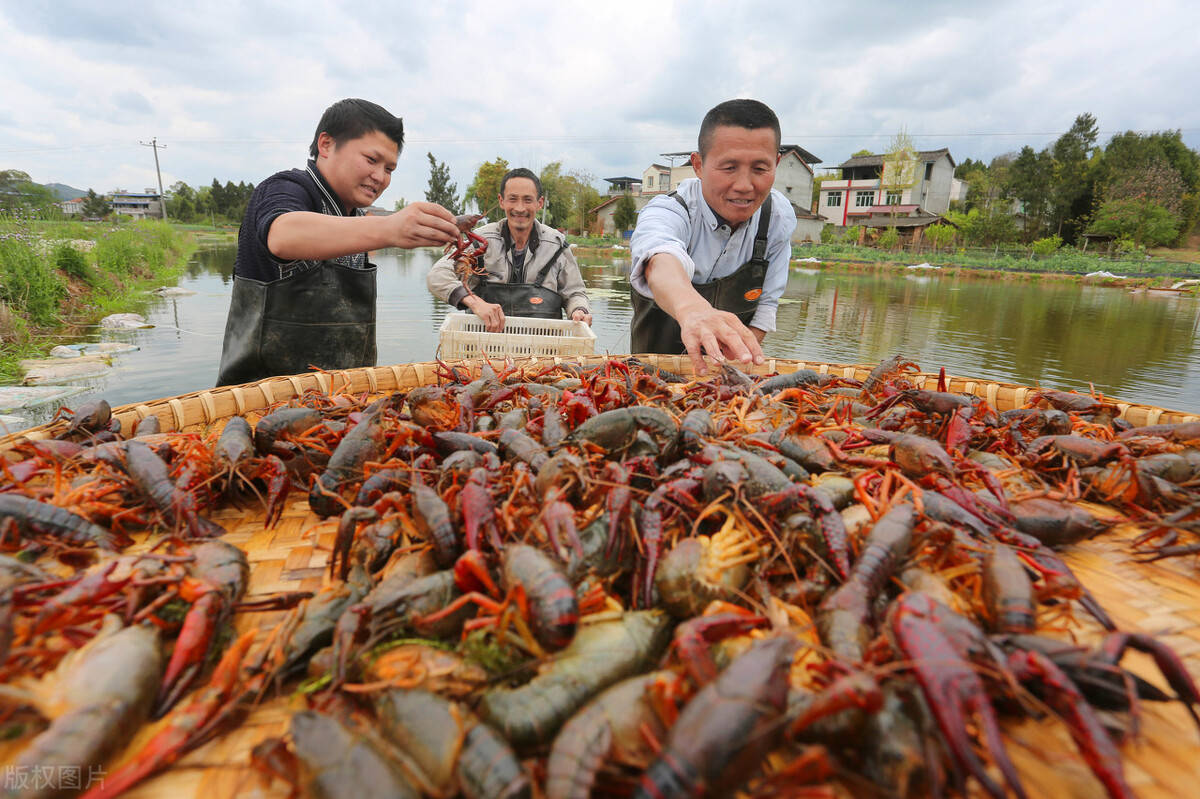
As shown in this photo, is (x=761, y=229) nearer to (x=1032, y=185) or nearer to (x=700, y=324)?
(x=700, y=324)

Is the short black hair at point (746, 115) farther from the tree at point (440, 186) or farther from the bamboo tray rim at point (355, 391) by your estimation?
the tree at point (440, 186)

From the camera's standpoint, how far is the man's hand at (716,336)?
2834 millimetres

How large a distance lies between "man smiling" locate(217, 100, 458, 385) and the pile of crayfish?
4.43 ft

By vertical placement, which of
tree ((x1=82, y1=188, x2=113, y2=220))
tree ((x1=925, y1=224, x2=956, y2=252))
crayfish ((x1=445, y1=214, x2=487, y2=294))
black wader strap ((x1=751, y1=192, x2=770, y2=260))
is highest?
tree ((x1=82, y1=188, x2=113, y2=220))

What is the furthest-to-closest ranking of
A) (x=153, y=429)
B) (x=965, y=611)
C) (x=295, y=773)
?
(x=153, y=429), (x=965, y=611), (x=295, y=773)

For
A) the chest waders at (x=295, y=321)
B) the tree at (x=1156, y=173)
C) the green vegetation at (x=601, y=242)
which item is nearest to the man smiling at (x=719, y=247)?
the chest waders at (x=295, y=321)

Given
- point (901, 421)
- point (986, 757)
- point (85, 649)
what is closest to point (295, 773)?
point (85, 649)

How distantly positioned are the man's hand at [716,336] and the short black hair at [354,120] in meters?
2.48

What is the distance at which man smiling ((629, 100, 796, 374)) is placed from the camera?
3.15 metres

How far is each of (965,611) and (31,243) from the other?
16.7 m

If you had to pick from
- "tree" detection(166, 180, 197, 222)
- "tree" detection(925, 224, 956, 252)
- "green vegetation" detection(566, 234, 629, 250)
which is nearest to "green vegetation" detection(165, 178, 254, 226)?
"tree" detection(166, 180, 197, 222)

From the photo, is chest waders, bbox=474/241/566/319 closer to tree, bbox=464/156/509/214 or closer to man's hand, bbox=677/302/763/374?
man's hand, bbox=677/302/763/374

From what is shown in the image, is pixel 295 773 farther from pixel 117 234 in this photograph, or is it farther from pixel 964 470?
pixel 117 234

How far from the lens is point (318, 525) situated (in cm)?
195
